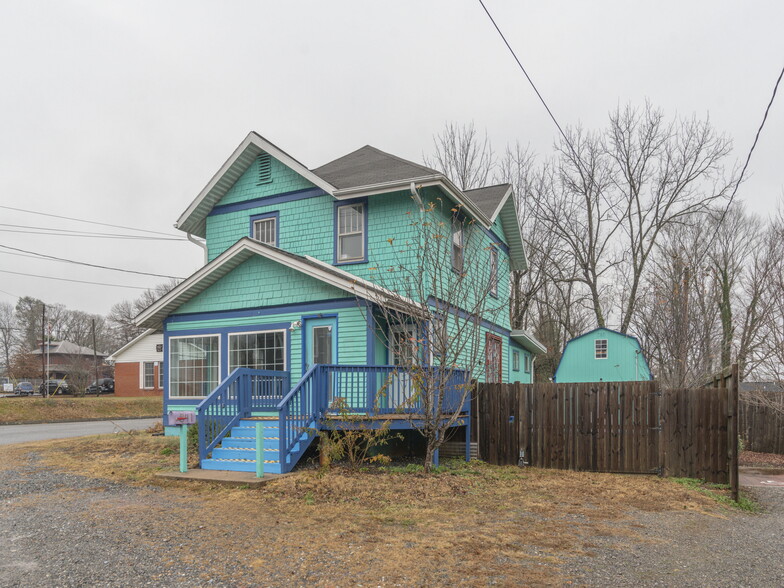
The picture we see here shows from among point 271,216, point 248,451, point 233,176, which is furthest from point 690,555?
point 233,176

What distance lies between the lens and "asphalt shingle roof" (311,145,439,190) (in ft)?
47.4

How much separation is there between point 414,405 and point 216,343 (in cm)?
638

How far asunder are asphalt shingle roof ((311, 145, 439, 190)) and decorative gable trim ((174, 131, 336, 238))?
2.05 ft

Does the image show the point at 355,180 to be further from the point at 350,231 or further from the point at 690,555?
the point at 690,555

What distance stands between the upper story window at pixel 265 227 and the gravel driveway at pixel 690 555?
11404mm

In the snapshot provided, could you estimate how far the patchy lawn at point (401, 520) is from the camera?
5406mm

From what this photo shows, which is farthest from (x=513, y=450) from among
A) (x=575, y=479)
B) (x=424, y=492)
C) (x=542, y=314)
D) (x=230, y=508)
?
(x=542, y=314)

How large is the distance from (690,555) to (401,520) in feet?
10.3

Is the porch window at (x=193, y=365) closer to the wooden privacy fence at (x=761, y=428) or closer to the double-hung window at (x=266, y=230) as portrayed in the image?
the double-hung window at (x=266, y=230)

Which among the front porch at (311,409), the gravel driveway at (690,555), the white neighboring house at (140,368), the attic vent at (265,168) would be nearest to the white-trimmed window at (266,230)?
the attic vent at (265,168)

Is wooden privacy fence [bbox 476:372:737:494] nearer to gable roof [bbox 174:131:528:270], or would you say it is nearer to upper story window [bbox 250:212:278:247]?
gable roof [bbox 174:131:528:270]

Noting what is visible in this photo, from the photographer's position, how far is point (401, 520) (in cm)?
720

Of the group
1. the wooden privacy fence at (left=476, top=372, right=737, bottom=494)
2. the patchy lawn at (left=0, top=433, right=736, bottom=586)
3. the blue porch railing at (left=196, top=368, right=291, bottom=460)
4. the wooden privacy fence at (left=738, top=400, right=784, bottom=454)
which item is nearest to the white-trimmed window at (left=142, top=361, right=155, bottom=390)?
the patchy lawn at (left=0, top=433, right=736, bottom=586)

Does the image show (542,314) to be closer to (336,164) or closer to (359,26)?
(336,164)
